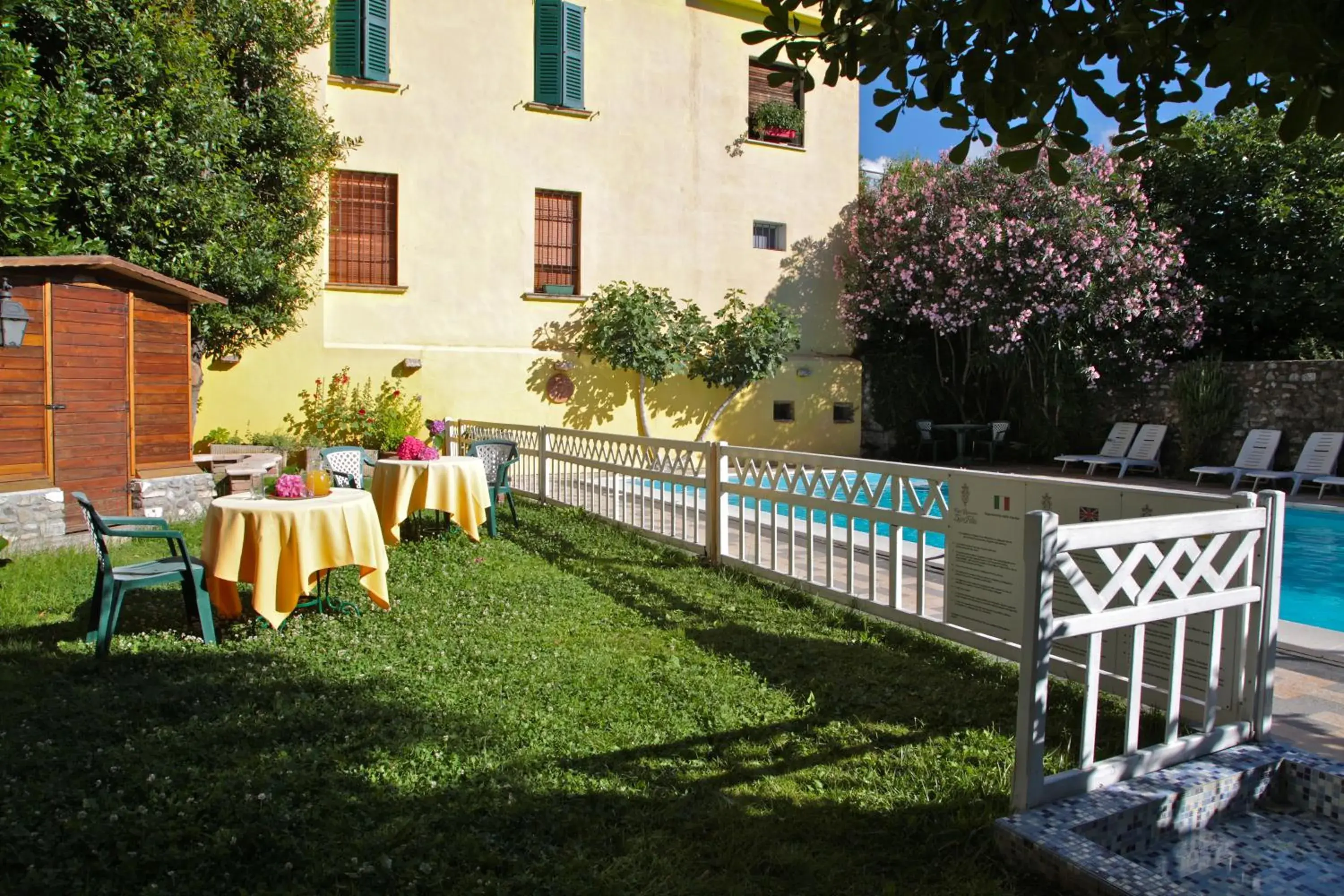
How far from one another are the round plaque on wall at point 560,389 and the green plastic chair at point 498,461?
4.90m

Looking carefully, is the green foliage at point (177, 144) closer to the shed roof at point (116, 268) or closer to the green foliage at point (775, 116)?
the shed roof at point (116, 268)

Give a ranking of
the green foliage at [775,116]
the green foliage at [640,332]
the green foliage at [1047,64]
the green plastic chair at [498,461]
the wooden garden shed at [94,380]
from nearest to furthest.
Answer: the green foliage at [1047,64] → the wooden garden shed at [94,380] → the green plastic chair at [498,461] → the green foliage at [640,332] → the green foliage at [775,116]

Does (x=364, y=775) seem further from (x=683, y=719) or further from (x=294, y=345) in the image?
(x=294, y=345)

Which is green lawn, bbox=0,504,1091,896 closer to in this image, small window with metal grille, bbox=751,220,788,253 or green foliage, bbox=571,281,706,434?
green foliage, bbox=571,281,706,434

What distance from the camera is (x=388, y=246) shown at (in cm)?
1375

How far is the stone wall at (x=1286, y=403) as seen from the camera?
12.7 meters

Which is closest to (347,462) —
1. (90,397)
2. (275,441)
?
(90,397)

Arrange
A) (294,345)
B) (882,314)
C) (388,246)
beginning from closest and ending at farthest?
1. (294,345)
2. (388,246)
3. (882,314)

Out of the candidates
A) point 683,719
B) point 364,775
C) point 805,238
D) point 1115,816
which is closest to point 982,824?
point 1115,816

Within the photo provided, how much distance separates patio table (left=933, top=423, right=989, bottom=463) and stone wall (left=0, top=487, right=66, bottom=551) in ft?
43.1

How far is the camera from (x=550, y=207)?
48.7ft

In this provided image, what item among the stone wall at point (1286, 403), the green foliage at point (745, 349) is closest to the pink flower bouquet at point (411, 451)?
Result: the green foliage at point (745, 349)

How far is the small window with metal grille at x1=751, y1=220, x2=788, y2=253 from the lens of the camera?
16.5 metres

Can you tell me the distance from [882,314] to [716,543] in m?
10.3
